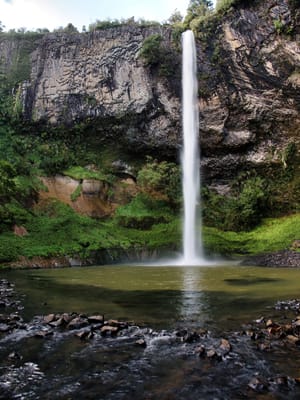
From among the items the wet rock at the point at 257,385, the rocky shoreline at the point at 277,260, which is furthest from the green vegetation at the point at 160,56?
the wet rock at the point at 257,385

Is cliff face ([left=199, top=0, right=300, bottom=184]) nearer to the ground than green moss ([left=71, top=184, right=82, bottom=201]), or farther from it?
farther from it

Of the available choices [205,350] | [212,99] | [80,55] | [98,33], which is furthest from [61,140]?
[205,350]

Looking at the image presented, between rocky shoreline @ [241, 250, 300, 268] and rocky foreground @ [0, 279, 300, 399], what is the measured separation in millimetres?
9550

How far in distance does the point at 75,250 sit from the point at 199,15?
17.4m

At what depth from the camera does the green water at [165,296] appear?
6.00m

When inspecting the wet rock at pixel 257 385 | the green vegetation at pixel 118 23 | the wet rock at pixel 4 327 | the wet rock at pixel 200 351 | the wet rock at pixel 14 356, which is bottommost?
the wet rock at pixel 257 385

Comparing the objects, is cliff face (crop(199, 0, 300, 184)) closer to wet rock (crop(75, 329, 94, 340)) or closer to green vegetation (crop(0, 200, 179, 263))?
green vegetation (crop(0, 200, 179, 263))

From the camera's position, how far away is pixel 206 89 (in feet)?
75.2

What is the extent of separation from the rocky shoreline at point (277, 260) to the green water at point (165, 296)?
4.48 meters

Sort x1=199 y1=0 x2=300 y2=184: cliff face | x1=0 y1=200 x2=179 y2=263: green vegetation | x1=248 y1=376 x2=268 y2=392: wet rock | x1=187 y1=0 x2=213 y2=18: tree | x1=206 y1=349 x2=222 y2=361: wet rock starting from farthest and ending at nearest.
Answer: x1=187 y1=0 x2=213 y2=18: tree
x1=199 y1=0 x2=300 y2=184: cliff face
x1=0 y1=200 x2=179 y2=263: green vegetation
x1=206 y1=349 x2=222 y2=361: wet rock
x1=248 y1=376 x2=268 y2=392: wet rock

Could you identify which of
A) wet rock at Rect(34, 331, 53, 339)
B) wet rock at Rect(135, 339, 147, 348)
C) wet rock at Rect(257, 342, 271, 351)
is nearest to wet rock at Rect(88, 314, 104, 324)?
wet rock at Rect(34, 331, 53, 339)

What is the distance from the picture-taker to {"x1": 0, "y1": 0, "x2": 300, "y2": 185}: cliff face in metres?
21.2

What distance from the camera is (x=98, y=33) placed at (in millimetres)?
25734

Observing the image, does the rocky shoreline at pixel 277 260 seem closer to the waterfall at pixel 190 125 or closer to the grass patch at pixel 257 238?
the grass patch at pixel 257 238
